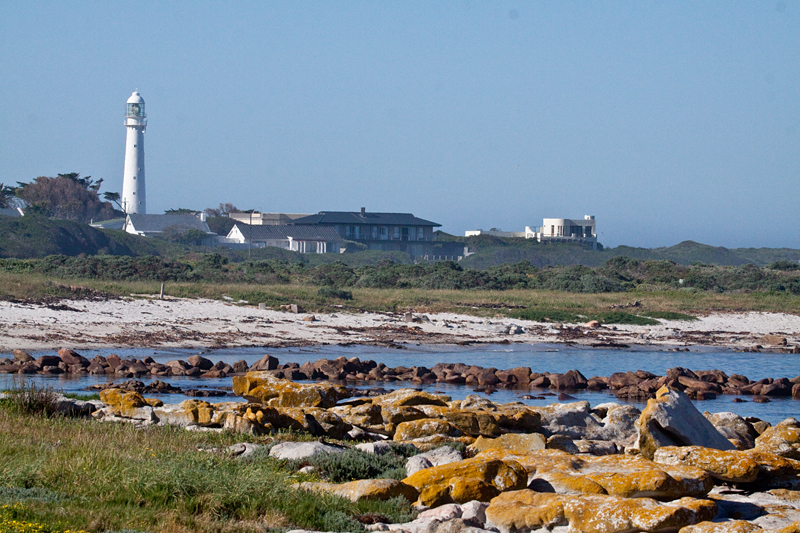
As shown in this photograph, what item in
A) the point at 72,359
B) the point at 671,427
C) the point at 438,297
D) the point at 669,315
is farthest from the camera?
the point at 438,297

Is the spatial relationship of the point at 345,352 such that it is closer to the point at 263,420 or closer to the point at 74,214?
the point at 263,420

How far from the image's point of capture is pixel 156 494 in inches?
249

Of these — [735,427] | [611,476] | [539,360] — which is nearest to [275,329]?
[539,360]

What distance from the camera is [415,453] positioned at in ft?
30.0

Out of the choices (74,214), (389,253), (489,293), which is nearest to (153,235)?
(74,214)

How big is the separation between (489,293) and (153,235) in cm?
4374

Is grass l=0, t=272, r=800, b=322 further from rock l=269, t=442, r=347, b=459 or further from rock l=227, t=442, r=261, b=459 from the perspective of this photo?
rock l=269, t=442, r=347, b=459

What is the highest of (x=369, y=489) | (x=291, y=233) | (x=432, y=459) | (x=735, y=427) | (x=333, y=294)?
(x=291, y=233)

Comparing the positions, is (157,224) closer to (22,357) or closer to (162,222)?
(162,222)

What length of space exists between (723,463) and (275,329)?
60.3 feet

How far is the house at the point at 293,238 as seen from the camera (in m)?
73.4

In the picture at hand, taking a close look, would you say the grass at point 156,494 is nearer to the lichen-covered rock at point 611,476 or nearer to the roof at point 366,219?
the lichen-covered rock at point 611,476

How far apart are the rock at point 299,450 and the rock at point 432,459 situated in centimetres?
A: 76

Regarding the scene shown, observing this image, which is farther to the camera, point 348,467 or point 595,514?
point 348,467
